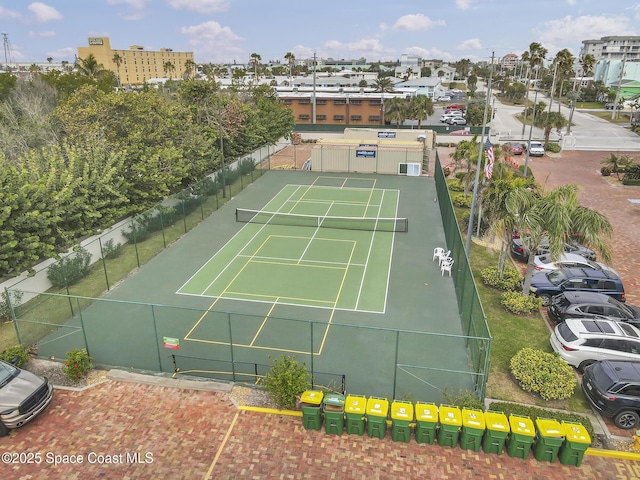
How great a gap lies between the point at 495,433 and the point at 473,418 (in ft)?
1.86

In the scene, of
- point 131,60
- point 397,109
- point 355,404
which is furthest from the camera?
point 131,60

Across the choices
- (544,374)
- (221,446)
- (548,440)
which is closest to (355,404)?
(221,446)

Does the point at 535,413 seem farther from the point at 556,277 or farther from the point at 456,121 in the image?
the point at 456,121

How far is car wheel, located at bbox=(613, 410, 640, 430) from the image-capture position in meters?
→ 11.8

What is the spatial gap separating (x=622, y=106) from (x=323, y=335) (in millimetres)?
100934

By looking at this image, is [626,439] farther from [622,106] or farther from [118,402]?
[622,106]

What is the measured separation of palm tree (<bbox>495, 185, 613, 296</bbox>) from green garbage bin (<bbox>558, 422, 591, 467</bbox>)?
254 inches

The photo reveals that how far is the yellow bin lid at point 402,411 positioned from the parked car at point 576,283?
9.62 metres

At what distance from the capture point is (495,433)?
35.4ft

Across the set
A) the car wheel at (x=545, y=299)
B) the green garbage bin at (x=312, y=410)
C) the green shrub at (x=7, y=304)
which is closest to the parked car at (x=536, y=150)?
the car wheel at (x=545, y=299)

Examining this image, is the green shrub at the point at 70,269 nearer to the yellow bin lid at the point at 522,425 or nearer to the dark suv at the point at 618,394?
the yellow bin lid at the point at 522,425

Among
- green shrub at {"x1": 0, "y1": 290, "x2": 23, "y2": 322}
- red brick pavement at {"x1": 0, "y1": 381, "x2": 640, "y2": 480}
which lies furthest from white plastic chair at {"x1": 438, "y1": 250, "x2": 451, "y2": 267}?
green shrub at {"x1": 0, "y1": 290, "x2": 23, "y2": 322}

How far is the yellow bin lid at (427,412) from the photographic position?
11047mm

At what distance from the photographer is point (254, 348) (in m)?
15.3
